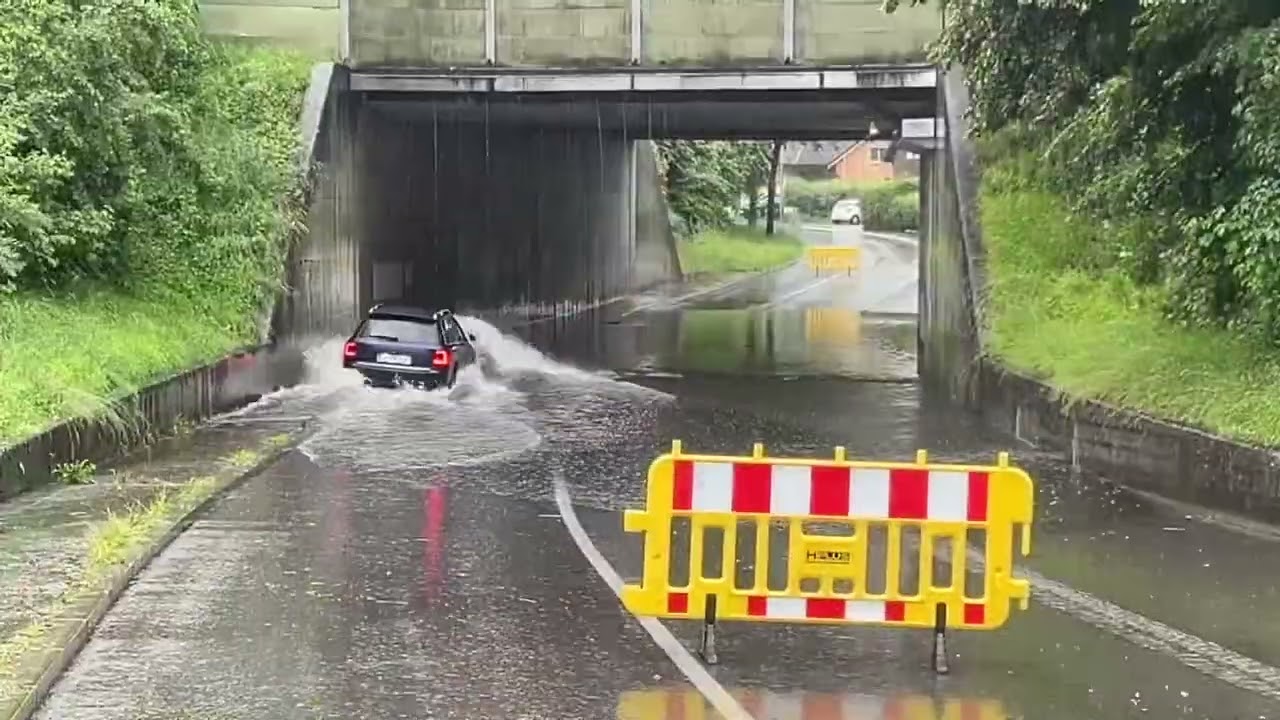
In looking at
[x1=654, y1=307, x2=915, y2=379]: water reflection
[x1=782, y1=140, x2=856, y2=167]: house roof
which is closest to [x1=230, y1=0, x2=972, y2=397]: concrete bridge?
[x1=654, y1=307, x2=915, y2=379]: water reflection

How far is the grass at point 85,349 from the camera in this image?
523 inches

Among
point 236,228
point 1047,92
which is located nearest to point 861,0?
point 1047,92

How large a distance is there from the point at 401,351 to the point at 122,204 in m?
4.18

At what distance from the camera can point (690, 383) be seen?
78.4 feet

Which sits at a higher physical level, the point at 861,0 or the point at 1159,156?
the point at 861,0

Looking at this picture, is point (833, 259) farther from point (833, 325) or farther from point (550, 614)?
point (550, 614)

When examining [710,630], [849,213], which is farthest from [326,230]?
[849,213]

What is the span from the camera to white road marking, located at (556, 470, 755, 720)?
264 inches

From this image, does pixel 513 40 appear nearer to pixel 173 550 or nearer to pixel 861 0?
pixel 861 0

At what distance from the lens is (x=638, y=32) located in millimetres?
25047

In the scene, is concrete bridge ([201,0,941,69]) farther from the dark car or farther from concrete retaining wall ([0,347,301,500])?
concrete retaining wall ([0,347,301,500])

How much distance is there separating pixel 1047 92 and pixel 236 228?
11589 mm

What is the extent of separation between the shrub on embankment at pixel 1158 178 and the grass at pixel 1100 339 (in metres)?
0.03

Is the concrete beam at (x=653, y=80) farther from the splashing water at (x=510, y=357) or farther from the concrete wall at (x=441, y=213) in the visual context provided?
the splashing water at (x=510, y=357)
